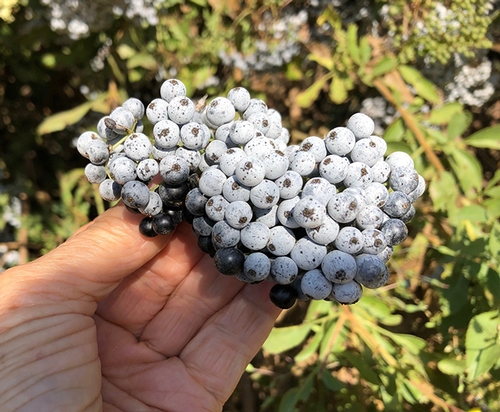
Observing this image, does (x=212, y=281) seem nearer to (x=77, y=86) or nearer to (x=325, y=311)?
(x=325, y=311)

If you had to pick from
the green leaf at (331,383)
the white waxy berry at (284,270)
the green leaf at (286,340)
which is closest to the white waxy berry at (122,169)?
the white waxy berry at (284,270)

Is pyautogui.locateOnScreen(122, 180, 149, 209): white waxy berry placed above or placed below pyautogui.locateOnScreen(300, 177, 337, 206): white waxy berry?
below

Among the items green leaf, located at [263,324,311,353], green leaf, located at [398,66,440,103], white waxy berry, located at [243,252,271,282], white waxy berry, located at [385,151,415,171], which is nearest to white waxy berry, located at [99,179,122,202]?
white waxy berry, located at [243,252,271,282]

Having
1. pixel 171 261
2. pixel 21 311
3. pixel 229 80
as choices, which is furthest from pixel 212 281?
pixel 229 80

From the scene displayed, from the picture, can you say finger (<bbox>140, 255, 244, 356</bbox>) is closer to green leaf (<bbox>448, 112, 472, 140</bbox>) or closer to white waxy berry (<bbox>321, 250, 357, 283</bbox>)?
white waxy berry (<bbox>321, 250, 357, 283</bbox>)

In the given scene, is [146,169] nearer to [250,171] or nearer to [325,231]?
[250,171]

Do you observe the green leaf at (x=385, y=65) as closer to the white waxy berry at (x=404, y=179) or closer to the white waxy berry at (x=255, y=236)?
the white waxy berry at (x=404, y=179)

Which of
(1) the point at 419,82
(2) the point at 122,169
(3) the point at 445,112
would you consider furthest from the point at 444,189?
(2) the point at 122,169
